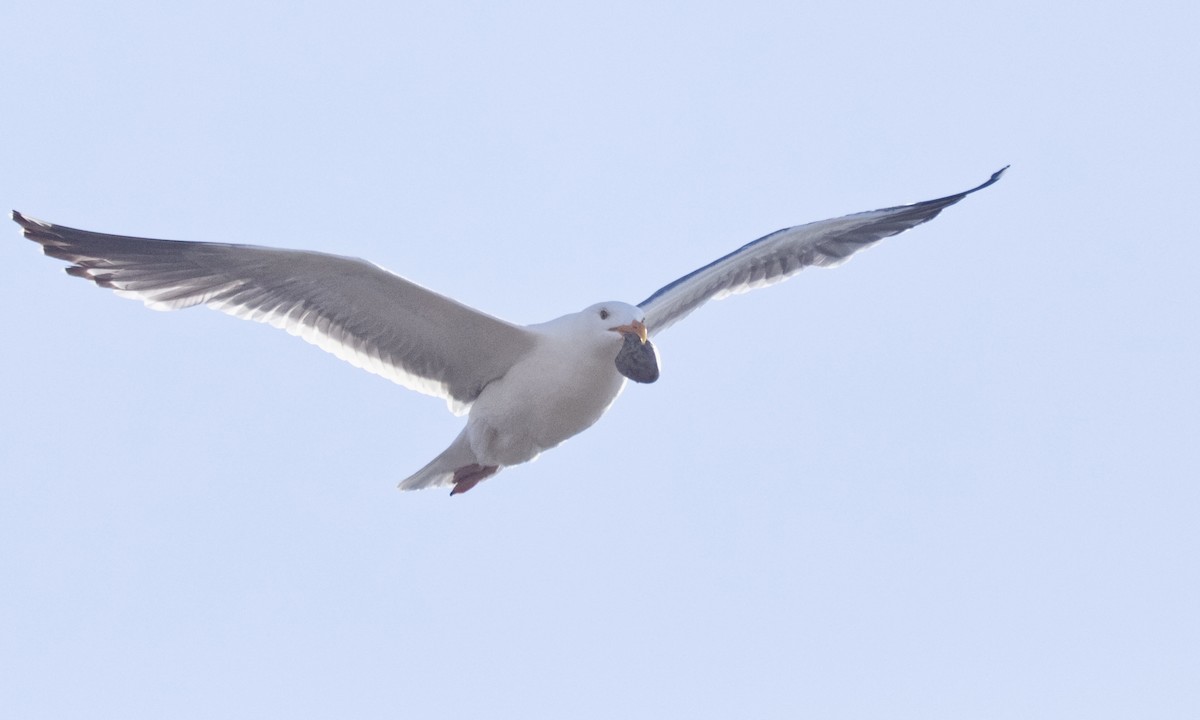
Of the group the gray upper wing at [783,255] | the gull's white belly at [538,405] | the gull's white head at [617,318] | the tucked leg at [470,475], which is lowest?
the tucked leg at [470,475]

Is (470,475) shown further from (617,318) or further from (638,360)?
(638,360)

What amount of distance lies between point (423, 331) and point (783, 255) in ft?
9.27

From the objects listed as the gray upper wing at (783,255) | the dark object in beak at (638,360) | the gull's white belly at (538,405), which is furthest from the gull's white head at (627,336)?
the gray upper wing at (783,255)

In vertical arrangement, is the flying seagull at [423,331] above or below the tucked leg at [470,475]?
above

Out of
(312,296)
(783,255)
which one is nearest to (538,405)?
(312,296)

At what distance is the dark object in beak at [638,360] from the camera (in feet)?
29.7

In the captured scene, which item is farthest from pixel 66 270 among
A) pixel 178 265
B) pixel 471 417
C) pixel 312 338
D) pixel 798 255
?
pixel 798 255

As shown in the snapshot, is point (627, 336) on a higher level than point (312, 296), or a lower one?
lower

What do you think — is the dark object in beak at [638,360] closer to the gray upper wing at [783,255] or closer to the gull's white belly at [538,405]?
the gull's white belly at [538,405]

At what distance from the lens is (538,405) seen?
9.60 meters

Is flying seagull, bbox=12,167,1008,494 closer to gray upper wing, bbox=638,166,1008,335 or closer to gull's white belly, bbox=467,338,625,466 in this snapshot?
gull's white belly, bbox=467,338,625,466

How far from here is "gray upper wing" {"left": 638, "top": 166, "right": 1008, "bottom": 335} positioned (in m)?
11.0

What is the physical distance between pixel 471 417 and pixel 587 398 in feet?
3.20

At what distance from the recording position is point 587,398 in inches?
372
